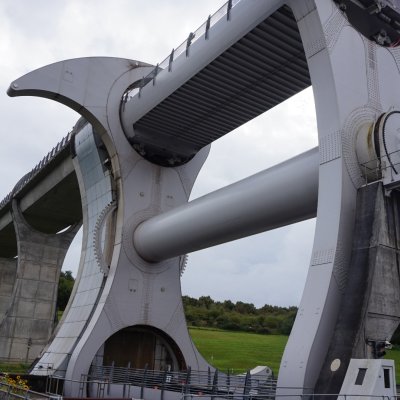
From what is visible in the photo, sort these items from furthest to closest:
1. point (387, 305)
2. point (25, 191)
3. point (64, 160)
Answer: point (25, 191), point (64, 160), point (387, 305)

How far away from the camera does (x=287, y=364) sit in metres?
9.66

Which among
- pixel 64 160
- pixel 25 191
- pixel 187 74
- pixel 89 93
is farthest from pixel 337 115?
pixel 25 191

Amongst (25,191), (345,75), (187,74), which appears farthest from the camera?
(25,191)

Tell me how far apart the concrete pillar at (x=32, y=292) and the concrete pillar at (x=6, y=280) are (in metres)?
10.3

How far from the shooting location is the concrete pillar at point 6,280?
43.9m

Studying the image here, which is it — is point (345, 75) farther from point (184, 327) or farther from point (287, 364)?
point (184, 327)

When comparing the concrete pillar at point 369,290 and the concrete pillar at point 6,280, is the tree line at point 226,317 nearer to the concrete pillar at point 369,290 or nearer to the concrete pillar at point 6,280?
the concrete pillar at point 6,280

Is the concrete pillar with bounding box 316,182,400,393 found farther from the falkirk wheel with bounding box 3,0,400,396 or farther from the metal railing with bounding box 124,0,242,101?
the metal railing with bounding box 124,0,242,101

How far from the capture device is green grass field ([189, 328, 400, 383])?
135 ft

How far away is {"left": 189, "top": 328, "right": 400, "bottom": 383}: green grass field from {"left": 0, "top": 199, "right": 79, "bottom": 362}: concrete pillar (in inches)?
501

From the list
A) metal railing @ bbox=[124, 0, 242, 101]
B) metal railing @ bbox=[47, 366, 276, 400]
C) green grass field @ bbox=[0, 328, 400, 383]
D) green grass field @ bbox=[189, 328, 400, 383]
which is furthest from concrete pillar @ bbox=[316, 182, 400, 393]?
green grass field @ bbox=[189, 328, 400, 383]

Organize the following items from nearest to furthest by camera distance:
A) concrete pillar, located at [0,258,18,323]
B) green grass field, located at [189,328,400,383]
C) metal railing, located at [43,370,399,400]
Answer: metal railing, located at [43,370,399,400] → green grass field, located at [189,328,400,383] → concrete pillar, located at [0,258,18,323]

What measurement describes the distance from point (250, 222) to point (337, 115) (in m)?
4.61

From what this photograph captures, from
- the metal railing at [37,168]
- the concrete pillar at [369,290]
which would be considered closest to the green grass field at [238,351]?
the metal railing at [37,168]
